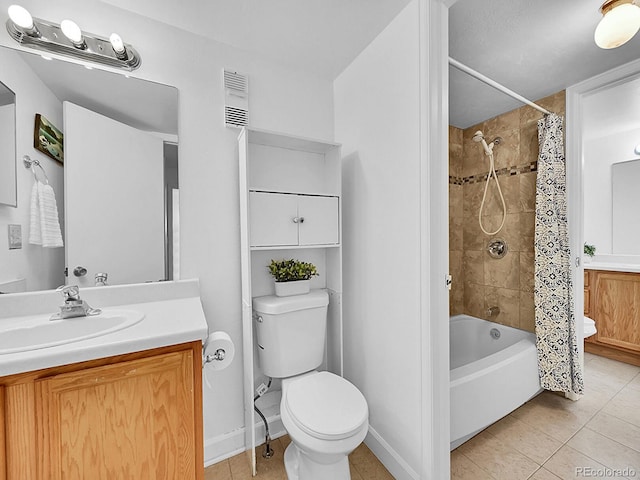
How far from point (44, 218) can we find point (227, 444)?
1447 mm

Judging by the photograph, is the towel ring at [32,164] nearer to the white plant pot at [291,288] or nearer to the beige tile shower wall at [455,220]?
the white plant pot at [291,288]

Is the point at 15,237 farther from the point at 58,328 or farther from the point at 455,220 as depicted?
the point at 455,220

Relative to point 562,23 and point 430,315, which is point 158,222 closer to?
point 430,315

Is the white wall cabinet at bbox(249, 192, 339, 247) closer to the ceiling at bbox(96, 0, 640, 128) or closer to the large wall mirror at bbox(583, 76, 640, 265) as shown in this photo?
the ceiling at bbox(96, 0, 640, 128)

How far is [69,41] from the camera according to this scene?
125 centimetres

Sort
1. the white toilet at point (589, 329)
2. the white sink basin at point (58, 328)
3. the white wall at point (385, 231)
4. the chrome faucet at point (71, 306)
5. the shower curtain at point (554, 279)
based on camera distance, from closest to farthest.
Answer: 1. the white sink basin at point (58, 328)
2. the chrome faucet at point (71, 306)
3. the white wall at point (385, 231)
4. the shower curtain at point (554, 279)
5. the white toilet at point (589, 329)

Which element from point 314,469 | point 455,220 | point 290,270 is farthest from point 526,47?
point 314,469

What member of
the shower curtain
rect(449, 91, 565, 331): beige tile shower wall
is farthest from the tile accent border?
the shower curtain

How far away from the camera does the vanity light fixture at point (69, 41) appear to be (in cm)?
115

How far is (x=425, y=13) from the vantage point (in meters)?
1.19

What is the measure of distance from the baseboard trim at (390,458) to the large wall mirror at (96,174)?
1411 mm

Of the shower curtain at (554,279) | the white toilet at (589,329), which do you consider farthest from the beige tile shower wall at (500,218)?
the white toilet at (589,329)

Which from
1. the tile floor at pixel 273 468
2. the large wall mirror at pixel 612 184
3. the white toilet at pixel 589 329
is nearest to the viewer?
the tile floor at pixel 273 468

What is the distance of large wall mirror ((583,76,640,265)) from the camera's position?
284 cm
